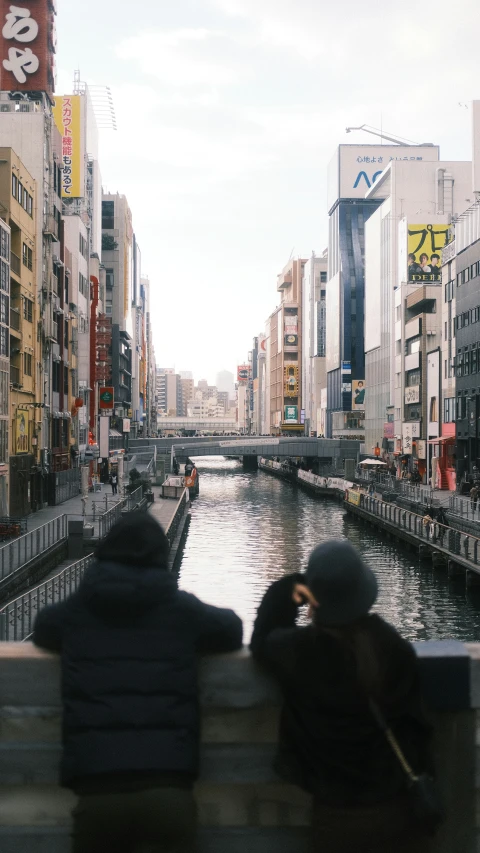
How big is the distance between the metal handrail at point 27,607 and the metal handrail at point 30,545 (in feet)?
6.20

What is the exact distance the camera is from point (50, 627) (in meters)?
4.20

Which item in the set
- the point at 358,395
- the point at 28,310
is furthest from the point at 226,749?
the point at 358,395

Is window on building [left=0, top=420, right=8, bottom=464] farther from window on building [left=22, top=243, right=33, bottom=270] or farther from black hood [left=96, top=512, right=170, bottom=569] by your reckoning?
black hood [left=96, top=512, right=170, bottom=569]

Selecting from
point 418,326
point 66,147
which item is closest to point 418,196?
point 418,326

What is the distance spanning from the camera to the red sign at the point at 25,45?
6275 centimetres

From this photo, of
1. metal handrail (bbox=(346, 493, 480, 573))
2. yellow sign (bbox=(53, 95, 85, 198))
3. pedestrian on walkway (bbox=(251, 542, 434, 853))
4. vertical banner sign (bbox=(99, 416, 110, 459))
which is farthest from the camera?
yellow sign (bbox=(53, 95, 85, 198))

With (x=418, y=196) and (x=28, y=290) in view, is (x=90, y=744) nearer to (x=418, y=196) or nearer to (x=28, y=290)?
(x=28, y=290)

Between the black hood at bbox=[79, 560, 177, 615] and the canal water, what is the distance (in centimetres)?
1298

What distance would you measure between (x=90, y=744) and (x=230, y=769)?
894 mm

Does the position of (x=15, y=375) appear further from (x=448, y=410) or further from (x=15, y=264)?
(x=448, y=410)

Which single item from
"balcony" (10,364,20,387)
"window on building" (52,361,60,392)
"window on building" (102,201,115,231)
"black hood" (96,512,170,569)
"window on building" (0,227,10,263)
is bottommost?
"black hood" (96,512,170,569)

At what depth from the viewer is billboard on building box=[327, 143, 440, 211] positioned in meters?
168

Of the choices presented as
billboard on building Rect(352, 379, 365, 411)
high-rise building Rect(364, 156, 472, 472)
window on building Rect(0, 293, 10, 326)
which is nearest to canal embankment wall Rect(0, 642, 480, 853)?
window on building Rect(0, 293, 10, 326)

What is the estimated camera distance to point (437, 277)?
90.2 metres
